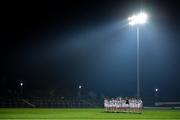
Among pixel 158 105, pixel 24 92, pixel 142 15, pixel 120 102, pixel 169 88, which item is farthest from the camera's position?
pixel 169 88

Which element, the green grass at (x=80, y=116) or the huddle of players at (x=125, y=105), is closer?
the green grass at (x=80, y=116)

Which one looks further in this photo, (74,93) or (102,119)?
(74,93)

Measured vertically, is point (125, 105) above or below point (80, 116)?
above

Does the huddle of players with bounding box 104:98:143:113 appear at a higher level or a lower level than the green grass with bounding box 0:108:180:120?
higher

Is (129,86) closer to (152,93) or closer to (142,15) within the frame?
(152,93)

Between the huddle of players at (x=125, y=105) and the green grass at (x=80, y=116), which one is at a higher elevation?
the huddle of players at (x=125, y=105)

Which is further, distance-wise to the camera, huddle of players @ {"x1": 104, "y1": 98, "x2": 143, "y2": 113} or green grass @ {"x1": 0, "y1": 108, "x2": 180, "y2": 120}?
huddle of players @ {"x1": 104, "y1": 98, "x2": 143, "y2": 113}

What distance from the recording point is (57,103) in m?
64.1

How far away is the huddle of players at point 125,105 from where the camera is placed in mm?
39966

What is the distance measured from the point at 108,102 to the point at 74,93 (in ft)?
146

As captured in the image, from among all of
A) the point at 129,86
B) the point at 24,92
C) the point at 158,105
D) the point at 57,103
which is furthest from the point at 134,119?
the point at 129,86

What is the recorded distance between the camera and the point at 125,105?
40812 millimetres

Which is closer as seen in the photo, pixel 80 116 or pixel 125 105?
pixel 80 116

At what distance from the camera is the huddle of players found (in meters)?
40.0
